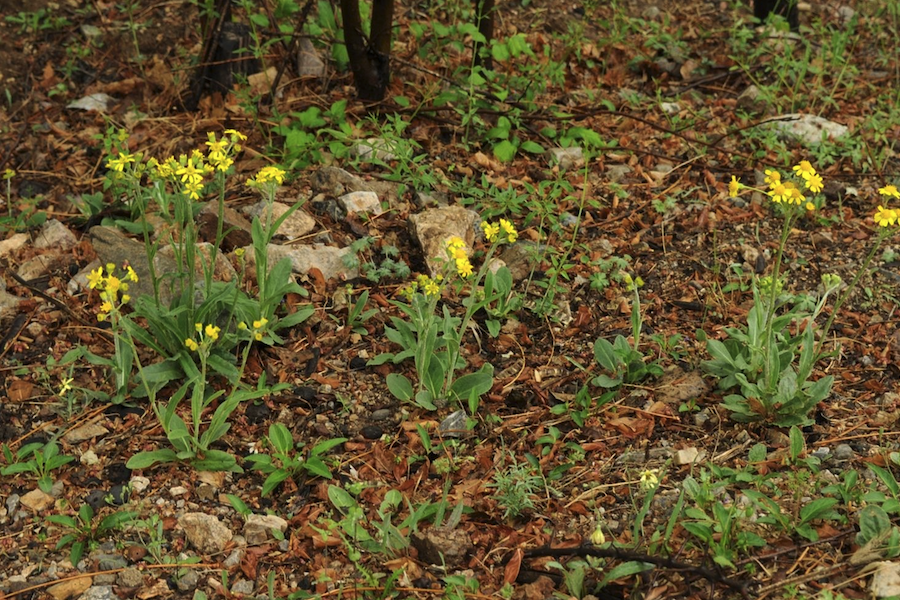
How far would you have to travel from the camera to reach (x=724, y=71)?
198 inches

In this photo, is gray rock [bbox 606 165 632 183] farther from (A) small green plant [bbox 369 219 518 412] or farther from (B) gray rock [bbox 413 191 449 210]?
(A) small green plant [bbox 369 219 518 412]

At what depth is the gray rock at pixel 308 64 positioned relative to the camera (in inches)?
180

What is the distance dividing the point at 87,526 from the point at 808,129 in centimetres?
381

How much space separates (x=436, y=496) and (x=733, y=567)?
895 millimetres

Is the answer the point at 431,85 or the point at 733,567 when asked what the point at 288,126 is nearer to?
the point at 431,85

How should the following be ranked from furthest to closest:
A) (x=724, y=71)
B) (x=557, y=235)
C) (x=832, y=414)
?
1. (x=724, y=71)
2. (x=557, y=235)
3. (x=832, y=414)

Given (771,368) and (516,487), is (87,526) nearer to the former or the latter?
(516,487)

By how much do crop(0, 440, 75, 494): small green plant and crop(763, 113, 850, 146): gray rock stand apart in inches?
140

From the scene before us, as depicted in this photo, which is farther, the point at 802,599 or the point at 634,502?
the point at 634,502

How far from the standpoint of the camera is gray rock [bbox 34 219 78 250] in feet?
12.1

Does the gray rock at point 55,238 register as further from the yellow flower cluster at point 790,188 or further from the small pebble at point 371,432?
the yellow flower cluster at point 790,188

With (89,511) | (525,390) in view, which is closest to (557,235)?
(525,390)

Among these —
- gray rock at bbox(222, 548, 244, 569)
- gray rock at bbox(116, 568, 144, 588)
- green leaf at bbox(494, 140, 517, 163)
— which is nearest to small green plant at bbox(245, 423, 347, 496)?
gray rock at bbox(222, 548, 244, 569)

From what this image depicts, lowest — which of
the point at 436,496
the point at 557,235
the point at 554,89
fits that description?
the point at 436,496
